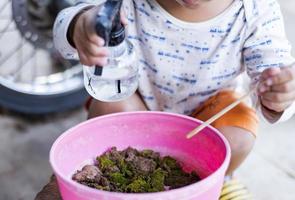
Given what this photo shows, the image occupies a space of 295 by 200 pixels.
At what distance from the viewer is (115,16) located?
27.3 inches

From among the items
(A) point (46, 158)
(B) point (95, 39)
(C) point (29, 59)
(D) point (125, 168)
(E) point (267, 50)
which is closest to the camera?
(B) point (95, 39)

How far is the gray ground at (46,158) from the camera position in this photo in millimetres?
1175

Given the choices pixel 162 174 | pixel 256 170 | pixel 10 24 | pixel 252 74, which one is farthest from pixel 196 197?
pixel 10 24

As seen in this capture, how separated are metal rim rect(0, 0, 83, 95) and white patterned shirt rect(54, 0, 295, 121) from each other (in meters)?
0.40

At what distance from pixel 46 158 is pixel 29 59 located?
0.30 m

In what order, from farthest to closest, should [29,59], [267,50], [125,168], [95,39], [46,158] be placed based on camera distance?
[29,59], [46,158], [267,50], [125,168], [95,39]

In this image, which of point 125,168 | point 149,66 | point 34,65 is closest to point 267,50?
point 149,66

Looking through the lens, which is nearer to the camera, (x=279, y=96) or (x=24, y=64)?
(x=279, y=96)

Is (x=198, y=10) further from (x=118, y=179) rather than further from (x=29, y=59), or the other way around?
(x=29, y=59)

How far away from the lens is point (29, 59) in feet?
4.70

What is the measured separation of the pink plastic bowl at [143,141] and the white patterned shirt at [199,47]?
0.49 ft

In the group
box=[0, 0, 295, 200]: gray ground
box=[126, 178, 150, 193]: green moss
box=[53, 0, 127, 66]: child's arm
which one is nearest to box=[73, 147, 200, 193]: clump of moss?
box=[126, 178, 150, 193]: green moss

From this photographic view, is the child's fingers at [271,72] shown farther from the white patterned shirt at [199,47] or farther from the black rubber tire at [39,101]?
the black rubber tire at [39,101]

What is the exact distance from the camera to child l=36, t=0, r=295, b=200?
0.93m
